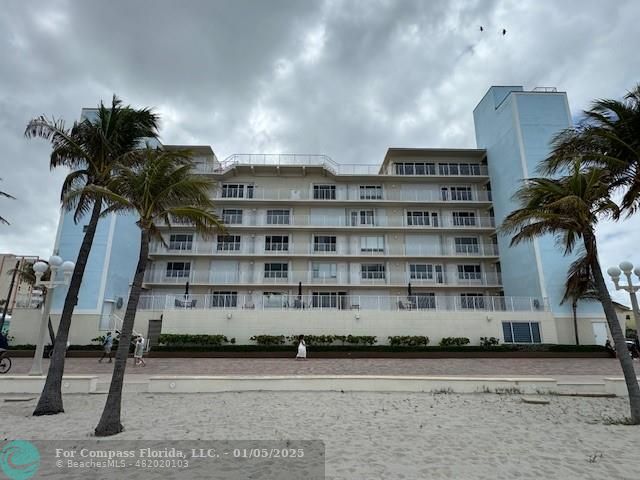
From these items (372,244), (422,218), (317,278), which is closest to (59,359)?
(317,278)

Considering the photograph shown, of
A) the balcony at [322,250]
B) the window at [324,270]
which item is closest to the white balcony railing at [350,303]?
the window at [324,270]

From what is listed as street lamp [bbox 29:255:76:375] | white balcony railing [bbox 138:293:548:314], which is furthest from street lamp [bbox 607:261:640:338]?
street lamp [bbox 29:255:76:375]

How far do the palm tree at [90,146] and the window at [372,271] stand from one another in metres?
22.6

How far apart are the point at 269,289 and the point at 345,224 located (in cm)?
867

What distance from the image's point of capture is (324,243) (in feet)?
104

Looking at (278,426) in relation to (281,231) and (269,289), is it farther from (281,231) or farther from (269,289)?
(281,231)

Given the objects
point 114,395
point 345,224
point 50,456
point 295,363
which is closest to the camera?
point 50,456

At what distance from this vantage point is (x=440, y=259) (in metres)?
31.1

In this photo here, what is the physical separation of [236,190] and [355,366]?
69.6 feet

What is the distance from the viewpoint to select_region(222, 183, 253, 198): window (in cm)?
3259

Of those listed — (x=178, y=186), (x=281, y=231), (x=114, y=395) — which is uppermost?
(x=281, y=231)

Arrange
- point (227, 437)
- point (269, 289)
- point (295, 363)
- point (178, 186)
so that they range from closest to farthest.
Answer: point (227, 437) < point (178, 186) < point (295, 363) < point (269, 289)

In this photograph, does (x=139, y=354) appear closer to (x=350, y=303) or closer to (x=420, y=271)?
(x=350, y=303)

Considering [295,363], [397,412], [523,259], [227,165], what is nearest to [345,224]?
[227,165]
